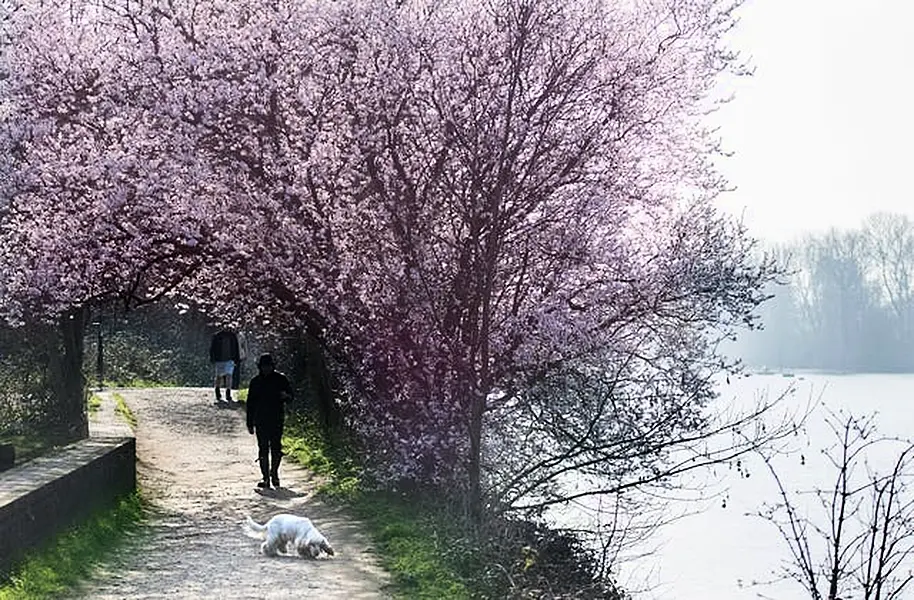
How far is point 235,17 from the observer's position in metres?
17.7

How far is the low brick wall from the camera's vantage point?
427 inches

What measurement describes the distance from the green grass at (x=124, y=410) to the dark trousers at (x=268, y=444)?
6648 millimetres

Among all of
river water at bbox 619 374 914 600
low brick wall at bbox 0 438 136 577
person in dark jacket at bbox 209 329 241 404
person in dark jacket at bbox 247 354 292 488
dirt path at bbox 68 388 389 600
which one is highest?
person in dark jacket at bbox 209 329 241 404

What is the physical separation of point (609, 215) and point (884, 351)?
199 ft

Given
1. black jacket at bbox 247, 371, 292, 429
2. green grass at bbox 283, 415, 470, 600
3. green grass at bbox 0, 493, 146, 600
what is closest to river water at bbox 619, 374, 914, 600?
green grass at bbox 283, 415, 470, 600

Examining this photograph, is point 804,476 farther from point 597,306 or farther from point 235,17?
point 235,17

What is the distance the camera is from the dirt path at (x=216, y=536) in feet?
36.6

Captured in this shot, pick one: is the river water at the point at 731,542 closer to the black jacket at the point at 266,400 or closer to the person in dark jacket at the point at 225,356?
the black jacket at the point at 266,400

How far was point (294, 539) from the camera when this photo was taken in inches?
→ 489

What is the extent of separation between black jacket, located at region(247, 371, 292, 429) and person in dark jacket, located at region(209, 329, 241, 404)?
983cm

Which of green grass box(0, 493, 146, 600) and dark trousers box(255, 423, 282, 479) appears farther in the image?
dark trousers box(255, 423, 282, 479)

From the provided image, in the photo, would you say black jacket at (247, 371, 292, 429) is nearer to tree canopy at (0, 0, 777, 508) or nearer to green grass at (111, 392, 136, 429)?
tree canopy at (0, 0, 777, 508)

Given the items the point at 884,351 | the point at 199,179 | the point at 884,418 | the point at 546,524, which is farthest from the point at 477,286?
the point at 884,351

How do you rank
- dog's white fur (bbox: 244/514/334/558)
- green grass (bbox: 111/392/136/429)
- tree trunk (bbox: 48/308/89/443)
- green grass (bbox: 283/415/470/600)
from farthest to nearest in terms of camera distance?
green grass (bbox: 111/392/136/429), tree trunk (bbox: 48/308/89/443), dog's white fur (bbox: 244/514/334/558), green grass (bbox: 283/415/470/600)
